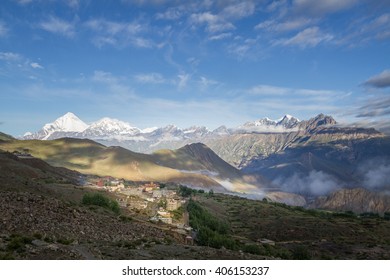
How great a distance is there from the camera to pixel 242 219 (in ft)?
446

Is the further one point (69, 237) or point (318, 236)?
point (318, 236)

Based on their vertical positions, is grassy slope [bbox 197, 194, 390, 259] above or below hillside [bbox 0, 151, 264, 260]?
below

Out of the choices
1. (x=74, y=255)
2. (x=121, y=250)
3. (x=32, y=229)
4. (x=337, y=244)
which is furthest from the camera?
(x=337, y=244)

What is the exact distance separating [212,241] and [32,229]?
29.9m

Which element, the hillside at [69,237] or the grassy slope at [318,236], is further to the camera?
the grassy slope at [318,236]

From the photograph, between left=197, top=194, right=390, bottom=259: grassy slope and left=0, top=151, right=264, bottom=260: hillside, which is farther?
left=197, top=194, right=390, bottom=259: grassy slope

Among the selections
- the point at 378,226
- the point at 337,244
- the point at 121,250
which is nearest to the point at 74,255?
the point at 121,250

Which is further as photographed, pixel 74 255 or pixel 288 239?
pixel 288 239

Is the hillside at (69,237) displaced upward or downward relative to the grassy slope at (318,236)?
upward

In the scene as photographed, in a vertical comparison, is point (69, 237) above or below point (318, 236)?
above

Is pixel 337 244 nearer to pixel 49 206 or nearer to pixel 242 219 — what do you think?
pixel 242 219
